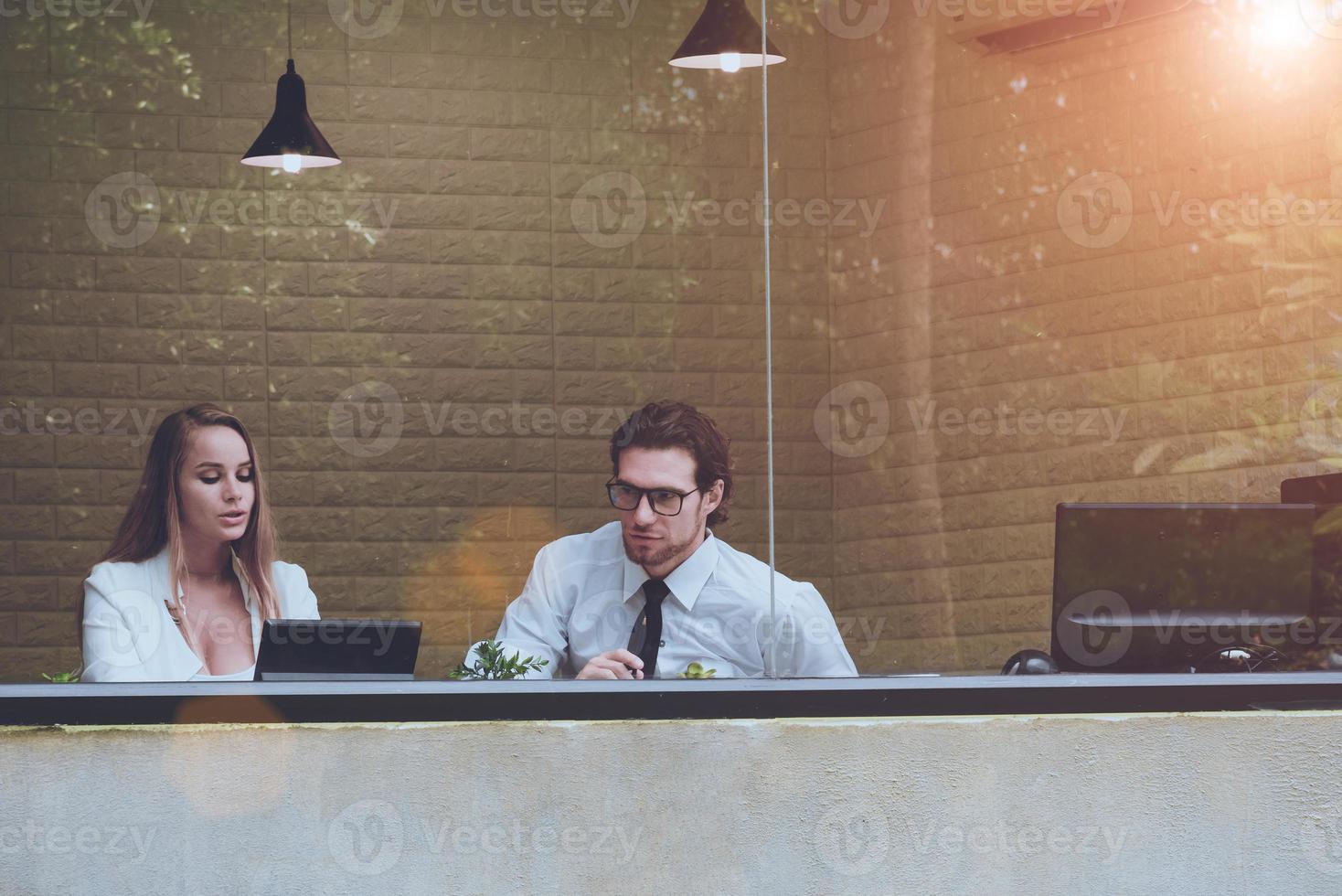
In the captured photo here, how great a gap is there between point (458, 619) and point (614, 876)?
667 millimetres

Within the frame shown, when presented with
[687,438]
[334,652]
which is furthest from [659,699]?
[334,652]

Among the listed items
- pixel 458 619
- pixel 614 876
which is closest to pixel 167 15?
pixel 458 619

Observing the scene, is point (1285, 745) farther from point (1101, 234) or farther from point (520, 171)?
point (520, 171)

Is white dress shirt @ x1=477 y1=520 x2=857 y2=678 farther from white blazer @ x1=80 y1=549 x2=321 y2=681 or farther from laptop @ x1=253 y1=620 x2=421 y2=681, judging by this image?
white blazer @ x1=80 y1=549 x2=321 y2=681

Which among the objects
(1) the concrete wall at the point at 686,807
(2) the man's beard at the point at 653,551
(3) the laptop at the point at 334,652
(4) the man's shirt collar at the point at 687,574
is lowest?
(1) the concrete wall at the point at 686,807

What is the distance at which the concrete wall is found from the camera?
374 centimetres

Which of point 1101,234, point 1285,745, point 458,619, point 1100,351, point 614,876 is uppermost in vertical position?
point 1101,234

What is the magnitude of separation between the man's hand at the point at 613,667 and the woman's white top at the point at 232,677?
716 mm

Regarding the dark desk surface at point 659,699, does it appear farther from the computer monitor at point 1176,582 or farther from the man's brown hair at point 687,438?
the man's brown hair at point 687,438

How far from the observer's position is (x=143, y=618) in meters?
3.96

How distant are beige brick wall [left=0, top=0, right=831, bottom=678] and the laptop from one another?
6 cm

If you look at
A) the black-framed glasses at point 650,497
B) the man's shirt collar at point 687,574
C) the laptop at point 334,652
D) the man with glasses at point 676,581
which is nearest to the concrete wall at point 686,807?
the laptop at point 334,652

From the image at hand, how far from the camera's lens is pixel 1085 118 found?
4469 mm

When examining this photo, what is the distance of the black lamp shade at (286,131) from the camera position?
4000 millimetres
